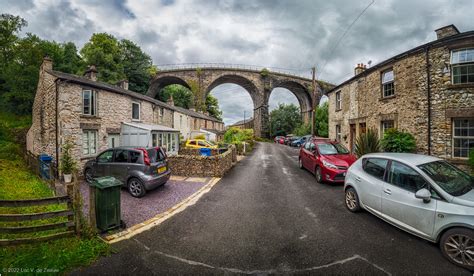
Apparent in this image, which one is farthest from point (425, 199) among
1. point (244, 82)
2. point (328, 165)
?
point (244, 82)

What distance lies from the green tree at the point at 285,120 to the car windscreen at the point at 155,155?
1581 inches

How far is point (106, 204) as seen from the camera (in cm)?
378

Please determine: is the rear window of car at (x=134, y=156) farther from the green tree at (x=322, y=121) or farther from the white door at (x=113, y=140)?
the green tree at (x=322, y=121)

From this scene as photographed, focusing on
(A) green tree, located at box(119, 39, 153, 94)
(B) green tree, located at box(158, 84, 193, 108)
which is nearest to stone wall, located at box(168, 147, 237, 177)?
(A) green tree, located at box(119, 39, 153, 94)

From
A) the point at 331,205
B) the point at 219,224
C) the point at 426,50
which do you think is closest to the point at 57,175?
the point at 219,224

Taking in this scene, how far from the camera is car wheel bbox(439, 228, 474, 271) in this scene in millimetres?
2666

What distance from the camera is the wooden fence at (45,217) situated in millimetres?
3049

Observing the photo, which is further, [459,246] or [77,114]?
[77,114]

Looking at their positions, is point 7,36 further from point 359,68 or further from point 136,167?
point 359,68

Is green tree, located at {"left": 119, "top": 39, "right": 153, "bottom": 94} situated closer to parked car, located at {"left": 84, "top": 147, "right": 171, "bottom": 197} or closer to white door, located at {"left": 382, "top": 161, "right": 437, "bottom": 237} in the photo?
parked car, located at {"left": 84, "top": 147, "right": 171, "bottom": 197}

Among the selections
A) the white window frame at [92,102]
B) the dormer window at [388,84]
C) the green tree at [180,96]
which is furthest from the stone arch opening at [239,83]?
the dormer window at [388,84]

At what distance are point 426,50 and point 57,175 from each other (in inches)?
715

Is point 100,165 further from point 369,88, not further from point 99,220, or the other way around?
point 369,88

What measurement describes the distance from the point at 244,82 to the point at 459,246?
39.9m
